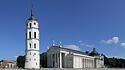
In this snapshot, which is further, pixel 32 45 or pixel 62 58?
pixel 62 58

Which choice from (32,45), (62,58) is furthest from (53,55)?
A: (32,45)

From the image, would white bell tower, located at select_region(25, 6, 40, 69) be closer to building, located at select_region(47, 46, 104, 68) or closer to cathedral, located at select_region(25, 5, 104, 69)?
cathedral, located at select_region(25, 5, 104, 69)

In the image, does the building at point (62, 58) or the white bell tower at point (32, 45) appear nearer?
the white bell tower at point (32, 45)

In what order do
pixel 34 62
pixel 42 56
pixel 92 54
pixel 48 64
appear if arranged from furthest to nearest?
1. pixel 92 54
2. pixel 42 56
3. pixel 48 64
4. pixel 34 62

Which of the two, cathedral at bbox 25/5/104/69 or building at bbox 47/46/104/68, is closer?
cathedral at bbox 25/5/104/69

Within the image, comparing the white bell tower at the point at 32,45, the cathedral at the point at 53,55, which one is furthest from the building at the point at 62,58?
the white bell tower at the point at 32,45

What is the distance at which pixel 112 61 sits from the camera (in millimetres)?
147500

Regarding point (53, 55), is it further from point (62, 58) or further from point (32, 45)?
point (32, 45)

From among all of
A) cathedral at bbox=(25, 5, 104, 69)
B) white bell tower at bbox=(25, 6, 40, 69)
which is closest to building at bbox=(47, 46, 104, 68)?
cathedral at bbox=(25, 5, 104, 69)

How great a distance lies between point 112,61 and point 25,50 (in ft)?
277

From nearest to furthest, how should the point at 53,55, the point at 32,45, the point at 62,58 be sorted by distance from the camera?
the point at 32,45 → the point at 62,58 → the point at 53,55

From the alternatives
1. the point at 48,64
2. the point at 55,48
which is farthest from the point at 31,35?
the point at 48,64

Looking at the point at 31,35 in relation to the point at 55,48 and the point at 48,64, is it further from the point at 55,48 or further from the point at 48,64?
the point at 48,64

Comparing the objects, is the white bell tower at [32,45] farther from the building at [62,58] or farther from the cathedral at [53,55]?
the building at [62,58]
